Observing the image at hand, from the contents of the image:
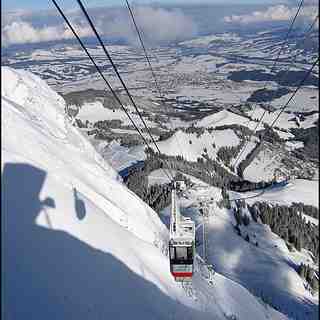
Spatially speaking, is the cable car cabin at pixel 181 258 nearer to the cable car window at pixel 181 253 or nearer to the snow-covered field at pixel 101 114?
the cable car window at pixel 181 253

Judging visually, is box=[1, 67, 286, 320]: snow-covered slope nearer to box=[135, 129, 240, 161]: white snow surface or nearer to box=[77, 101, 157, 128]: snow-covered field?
box=[135, 129, 240, 161]: white snow surface

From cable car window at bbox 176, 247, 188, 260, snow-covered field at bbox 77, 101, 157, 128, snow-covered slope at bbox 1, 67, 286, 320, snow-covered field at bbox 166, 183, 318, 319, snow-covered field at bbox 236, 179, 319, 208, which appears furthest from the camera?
snow-covered field at bbox 77, 101, 157, 128

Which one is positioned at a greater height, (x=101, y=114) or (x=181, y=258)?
(x=101, y=114)

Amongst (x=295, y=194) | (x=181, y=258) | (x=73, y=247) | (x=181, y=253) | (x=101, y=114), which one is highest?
(x=101, y=114)

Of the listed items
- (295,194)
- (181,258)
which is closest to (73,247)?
(181,258)

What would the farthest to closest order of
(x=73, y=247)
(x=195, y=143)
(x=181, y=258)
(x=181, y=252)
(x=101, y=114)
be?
1. (x=101, y=114)
2. (x=195, y=143)
3. (x=181, y=252)
4. (x=181, y=258)
5. (x=73, y=247)

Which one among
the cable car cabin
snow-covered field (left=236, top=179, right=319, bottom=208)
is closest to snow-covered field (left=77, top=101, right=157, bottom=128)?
snow-covered field (left=236, top=179, right=319, bottom=208)

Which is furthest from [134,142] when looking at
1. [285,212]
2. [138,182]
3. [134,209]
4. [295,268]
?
[134,209]

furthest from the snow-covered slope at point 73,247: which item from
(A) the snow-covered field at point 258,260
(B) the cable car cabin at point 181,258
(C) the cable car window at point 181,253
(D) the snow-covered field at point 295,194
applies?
(D) the snow-covered field at point 295,194

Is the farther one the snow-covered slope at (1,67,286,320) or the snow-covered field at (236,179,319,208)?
the snow-covered field at (236,179,319,208)

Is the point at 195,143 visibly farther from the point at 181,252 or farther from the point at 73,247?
the point at 73,247
